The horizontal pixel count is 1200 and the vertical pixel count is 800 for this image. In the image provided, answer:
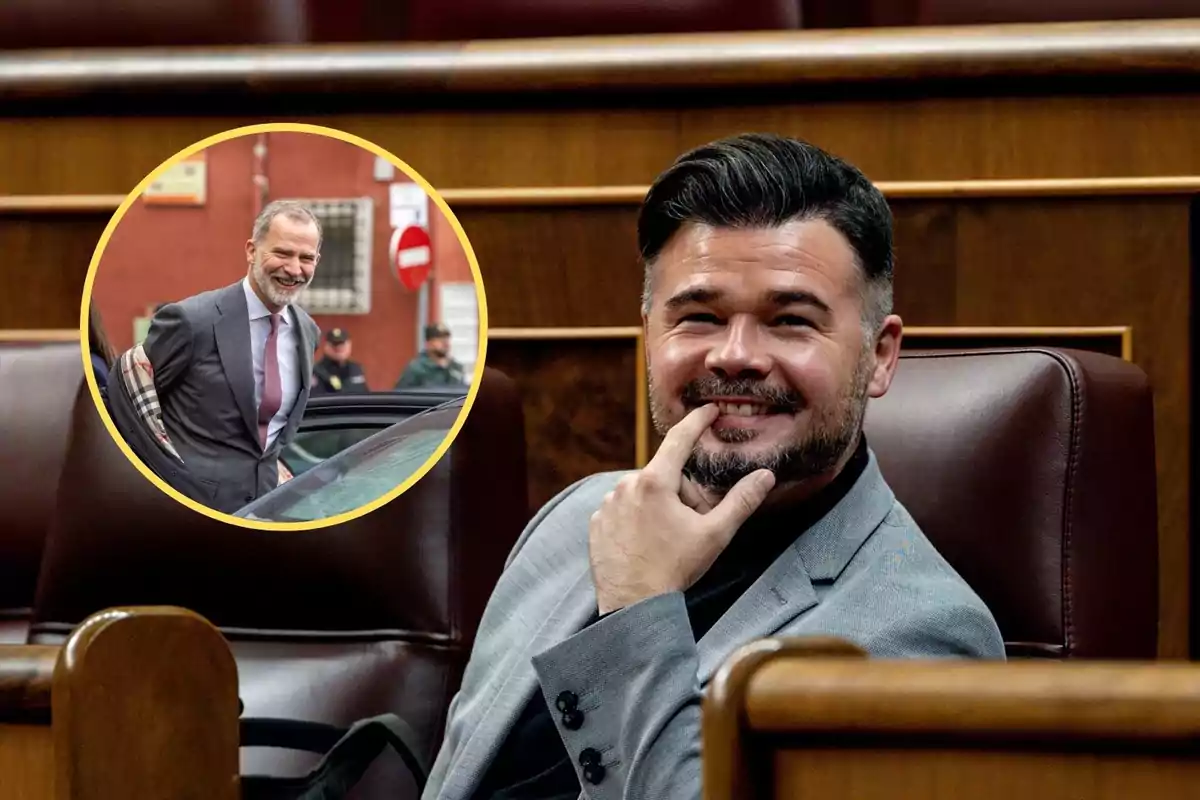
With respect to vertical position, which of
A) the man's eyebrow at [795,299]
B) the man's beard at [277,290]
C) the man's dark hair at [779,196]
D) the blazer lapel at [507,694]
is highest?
the man's dark hair at [779,196]

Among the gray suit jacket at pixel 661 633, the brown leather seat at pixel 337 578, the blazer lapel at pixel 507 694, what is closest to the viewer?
the gray suit jacket at pixel 661 633

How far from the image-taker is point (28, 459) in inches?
32.9

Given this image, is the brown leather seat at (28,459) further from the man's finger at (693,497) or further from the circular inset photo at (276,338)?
the man's finger at (693,497)

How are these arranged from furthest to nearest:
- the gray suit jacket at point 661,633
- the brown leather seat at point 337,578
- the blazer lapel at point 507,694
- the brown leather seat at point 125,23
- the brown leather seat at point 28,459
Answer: the brown leather seat at point 125,23 < the brown leather seat at point 28,459 < the brown leather seat at point 337,578 < the blazer lapel at point 507,694 < the gray suit jacket at point 661,633

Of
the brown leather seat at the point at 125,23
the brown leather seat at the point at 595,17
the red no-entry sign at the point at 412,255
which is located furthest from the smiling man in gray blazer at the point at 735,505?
the brown leather seat at the point at 125,23

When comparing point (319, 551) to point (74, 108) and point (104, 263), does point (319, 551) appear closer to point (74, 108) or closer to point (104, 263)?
point (104, 263)

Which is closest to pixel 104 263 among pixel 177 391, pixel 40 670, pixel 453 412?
pixel 177 391

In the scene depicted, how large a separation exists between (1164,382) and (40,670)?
0.58 meters

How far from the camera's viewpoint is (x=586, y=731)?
54 centimetres

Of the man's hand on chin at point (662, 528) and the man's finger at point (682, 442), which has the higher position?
the man's finger at point (682, 442)

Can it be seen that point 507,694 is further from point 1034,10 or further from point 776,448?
point 1034,10

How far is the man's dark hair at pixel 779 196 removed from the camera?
0.61 metres

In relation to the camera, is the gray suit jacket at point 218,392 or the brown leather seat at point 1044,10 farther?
the brown leather seat at point 1044,10

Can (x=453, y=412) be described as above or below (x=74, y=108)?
below
